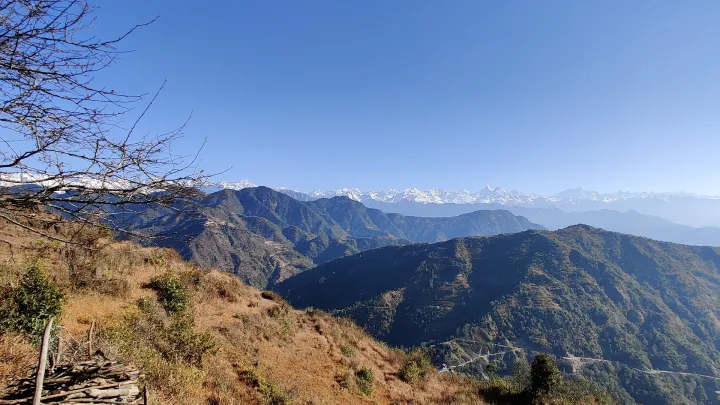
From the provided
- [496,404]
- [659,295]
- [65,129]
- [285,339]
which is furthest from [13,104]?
[659,295]

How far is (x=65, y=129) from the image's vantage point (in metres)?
3.42

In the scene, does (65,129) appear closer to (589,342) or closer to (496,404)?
(496,404)

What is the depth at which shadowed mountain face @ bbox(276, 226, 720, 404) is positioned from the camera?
103 metres

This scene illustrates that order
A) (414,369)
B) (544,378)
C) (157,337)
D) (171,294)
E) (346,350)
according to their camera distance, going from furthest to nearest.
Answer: (414,369)
(346,350)
(544,378)
(171,294)
(157,337)

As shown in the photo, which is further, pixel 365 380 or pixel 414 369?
pixel 414 369

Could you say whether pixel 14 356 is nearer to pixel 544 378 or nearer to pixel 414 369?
pixel 414 369

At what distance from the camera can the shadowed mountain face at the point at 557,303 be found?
10294cm

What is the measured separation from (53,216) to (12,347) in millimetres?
3879

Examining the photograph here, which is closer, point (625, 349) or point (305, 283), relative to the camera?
point (625, 349)

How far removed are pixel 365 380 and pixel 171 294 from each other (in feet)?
27.7

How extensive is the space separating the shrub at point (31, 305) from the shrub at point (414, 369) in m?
13.6

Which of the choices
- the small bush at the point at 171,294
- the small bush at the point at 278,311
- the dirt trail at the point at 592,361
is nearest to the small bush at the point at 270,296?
the small bush at the point at 278,311

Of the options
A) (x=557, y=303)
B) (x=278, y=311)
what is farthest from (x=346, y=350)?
(x=557, y=303)

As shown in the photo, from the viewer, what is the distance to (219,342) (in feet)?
37.8
